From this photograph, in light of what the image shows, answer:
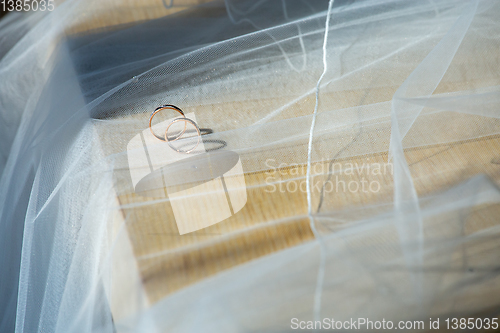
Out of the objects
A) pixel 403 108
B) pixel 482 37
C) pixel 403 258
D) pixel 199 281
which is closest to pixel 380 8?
pixel 482 37

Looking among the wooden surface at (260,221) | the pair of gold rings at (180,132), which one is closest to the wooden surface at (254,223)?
the wooden surface at (260,221)

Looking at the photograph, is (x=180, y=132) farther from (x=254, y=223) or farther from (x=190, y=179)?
(x=254, y=223)

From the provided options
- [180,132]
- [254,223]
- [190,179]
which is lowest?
[254,223]

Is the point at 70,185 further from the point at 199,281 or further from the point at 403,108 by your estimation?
the point at 403,108

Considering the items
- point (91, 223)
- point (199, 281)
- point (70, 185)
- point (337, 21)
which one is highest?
point (337, 21)

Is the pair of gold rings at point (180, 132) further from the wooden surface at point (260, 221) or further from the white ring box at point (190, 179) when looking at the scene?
the wooden surface at point (260, 221)

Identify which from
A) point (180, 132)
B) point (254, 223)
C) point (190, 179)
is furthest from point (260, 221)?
point (180, 132)
